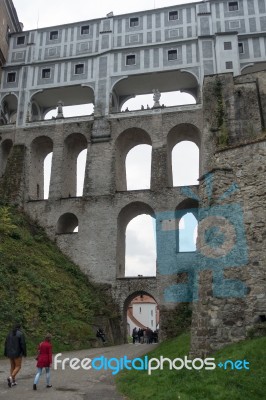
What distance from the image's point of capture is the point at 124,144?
3350cm

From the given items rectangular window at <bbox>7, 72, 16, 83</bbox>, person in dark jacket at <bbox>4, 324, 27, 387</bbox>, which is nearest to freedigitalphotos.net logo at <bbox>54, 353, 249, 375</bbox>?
person in dark jacket at <bbox>4, 324, 27, 387</bbox>

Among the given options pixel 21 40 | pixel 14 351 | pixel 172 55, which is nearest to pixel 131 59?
pixel 172 55

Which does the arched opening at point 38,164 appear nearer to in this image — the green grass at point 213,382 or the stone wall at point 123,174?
the stone wall at point 123,174

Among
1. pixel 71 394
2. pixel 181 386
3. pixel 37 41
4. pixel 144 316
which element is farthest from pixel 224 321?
pixel 144 316

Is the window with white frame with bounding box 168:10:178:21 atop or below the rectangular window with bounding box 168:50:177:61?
atop

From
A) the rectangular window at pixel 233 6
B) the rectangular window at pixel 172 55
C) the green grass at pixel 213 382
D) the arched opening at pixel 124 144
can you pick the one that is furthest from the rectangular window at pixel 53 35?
the green grass at pixel 213 382

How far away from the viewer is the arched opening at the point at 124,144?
105 ft

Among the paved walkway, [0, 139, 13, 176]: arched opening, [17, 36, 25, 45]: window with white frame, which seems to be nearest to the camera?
the paved walkway

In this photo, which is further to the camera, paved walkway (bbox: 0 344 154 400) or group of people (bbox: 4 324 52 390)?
group of people (bbox: 4 324 52 390)

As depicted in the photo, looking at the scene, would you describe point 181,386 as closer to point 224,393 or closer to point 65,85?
point 224,393

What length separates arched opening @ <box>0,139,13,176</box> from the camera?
3528 centimetres

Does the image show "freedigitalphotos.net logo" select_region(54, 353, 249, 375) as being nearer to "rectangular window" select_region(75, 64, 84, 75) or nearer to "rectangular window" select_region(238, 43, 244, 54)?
"rectangular window" select_region(75, 64, 84, 75)

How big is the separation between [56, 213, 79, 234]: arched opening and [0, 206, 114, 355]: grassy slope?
146 centimetres

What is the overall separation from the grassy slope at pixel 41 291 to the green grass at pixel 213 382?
25.1ft
